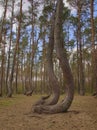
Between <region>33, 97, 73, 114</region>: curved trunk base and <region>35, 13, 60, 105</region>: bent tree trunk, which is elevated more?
<region>35, 13, 60, 105</region>: bent tree trunk

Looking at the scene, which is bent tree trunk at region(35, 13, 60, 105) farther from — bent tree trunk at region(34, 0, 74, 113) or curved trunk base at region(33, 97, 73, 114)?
bent tree trunk at region(34, 0, 74, 113)

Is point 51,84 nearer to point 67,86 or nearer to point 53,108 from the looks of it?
point 67,86

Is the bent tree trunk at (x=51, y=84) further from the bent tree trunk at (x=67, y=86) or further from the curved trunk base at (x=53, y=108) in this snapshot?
the bent tree trunk at (x=67, y=86)

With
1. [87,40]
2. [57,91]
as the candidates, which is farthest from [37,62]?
[57,91]

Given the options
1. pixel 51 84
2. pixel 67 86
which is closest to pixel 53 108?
pixel 67 86

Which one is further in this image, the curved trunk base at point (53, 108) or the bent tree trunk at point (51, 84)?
the bent tree trunk at point (51, 84)

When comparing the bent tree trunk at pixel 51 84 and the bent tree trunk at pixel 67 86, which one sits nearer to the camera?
the bent tree trunk at pixel 67 86

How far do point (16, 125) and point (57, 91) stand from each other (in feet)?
10.8

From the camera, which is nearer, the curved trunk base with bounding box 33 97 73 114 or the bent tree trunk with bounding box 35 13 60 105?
the curved trunk base with bounding box 33 97 73 114

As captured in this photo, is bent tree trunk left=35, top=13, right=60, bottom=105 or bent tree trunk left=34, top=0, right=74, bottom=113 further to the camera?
bent tree trunk left=35, top=13, right=60, bottom=105

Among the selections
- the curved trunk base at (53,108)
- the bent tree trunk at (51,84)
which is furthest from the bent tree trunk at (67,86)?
the bent tree trunk at (51,84)

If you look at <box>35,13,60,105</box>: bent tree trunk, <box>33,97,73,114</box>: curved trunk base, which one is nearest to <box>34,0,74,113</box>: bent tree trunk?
<box>33,97,73,114</box>: curved trunk base

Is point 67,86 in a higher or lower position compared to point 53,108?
higher

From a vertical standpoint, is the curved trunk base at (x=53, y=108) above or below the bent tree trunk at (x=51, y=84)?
below
